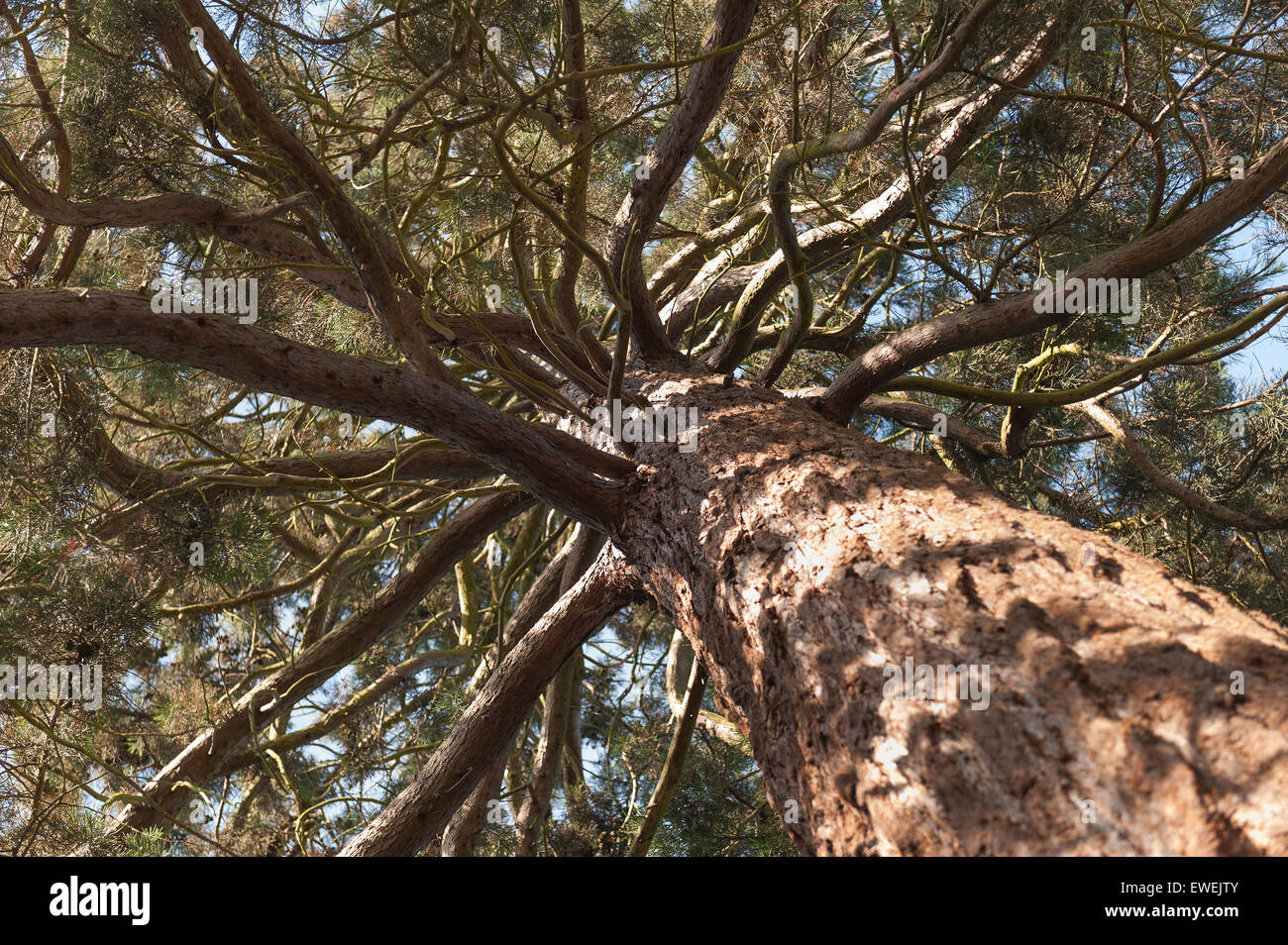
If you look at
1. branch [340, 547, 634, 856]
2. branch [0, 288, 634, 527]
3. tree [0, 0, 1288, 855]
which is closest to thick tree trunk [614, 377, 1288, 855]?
tree [0, 0, 1288, 855]

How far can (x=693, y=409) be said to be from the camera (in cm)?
218

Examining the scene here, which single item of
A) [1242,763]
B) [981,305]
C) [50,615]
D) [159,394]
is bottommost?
[1242,763]

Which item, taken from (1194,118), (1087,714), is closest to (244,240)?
(1087,714)

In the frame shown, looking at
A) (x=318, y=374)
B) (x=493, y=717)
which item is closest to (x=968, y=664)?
(x=318, y=374)

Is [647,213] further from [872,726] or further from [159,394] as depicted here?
[159,394]

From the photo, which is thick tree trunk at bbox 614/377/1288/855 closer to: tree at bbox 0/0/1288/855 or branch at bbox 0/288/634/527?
tree at bbox 0/0/1288/855

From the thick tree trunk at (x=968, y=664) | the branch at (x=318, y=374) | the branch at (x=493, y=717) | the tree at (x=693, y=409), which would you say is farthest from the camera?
the branch at (x=493, y=717)

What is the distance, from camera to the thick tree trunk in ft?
2.93

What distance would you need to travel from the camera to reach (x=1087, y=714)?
97 cm

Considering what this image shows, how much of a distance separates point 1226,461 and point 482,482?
2896 mm

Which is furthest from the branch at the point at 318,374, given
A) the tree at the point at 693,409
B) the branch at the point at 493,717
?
the branch at the point at 493,717

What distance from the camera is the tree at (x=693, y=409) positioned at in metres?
1.12

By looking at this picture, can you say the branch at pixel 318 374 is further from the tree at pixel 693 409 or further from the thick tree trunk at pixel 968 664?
the thick tree trunk at pixel 968 664

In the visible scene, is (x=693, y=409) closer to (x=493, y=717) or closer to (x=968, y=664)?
(x=493, y=717)
